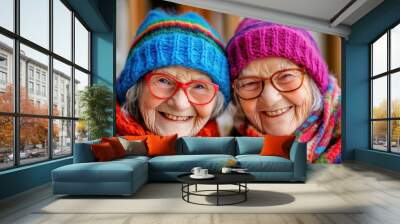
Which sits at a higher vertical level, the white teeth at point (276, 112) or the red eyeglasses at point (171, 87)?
the red eyeglasses at point (171, 87)

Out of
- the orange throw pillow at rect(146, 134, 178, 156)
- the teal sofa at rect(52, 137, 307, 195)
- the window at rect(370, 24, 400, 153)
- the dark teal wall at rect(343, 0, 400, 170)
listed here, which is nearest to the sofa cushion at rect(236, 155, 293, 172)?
the teal sofa at rect(52, 137, 307, 195)

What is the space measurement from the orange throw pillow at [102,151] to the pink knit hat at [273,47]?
3.49 metres

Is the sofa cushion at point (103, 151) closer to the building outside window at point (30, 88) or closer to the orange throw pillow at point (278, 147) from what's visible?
the building outside window at point (30, 88)

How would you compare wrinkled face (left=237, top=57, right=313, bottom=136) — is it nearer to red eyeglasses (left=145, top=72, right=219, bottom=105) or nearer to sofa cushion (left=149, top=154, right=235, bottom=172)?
red eyeglasses (left=145, top=72, right=219, bottom=105)

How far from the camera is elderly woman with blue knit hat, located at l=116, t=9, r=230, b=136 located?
25.7 feet

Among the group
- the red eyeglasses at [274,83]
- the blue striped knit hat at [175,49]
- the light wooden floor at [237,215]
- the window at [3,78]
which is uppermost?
the blue striped knit hat at [175,49]

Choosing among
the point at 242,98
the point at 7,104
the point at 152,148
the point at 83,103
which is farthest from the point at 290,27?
the point at 7,104

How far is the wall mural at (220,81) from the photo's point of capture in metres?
7.83

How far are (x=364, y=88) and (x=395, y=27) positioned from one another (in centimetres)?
156

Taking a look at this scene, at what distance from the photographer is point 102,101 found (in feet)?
24.2

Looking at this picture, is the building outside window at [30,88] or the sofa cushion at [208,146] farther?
the sofa cushion at [208,146]

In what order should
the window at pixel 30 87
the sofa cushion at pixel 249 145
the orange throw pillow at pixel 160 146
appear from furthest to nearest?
the sofa cushion at pixel 249 145, the orange throw pillow at pixel 160 146, the window at pixel 30 87

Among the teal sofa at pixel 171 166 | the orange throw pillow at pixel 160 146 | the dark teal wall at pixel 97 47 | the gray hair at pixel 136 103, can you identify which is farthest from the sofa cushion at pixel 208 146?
the dark teal wall at pixel 97 47

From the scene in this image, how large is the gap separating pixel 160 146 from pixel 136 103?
1.81 m
